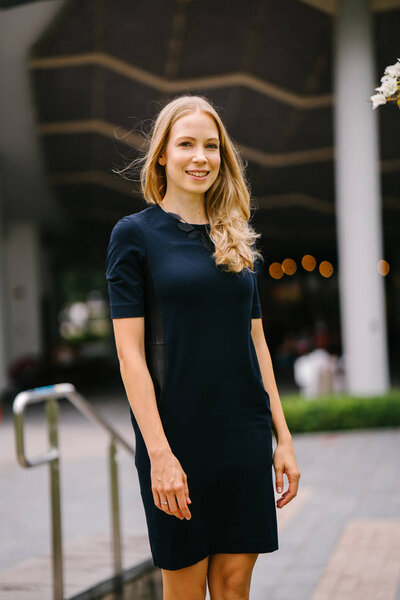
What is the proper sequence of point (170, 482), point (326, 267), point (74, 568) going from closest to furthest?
point (170, 482) → point (74, 568) → point (326, 267)

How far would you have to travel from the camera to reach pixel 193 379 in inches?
83.5

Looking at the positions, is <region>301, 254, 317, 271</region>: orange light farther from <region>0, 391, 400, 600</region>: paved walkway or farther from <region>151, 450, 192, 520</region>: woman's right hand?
<region>151, 450, 192, 520</region>: woman's right hand

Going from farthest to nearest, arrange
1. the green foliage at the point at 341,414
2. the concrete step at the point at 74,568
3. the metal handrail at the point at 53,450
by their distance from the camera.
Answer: the green foliage at the point at 341,414 < the concrete step at the point at 74,568 < the metal handrail at the point at 53,450

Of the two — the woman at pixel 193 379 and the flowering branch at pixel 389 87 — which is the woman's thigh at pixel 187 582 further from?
the flowering branch at pixel 389 87

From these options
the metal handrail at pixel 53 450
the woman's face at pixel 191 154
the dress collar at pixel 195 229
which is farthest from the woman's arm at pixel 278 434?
the metal handrail at pixel 53 450

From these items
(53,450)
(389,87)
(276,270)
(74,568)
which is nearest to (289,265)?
(276,270)

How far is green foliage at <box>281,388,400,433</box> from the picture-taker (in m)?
10.6

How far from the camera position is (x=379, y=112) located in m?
14.1

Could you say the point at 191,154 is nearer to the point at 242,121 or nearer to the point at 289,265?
the point at 242,121

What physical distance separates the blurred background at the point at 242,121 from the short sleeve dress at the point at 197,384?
354cm

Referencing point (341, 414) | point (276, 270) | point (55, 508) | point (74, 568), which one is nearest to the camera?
point (55, 508)

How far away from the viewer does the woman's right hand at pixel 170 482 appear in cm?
203

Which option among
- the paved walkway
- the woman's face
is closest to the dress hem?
the woman's face

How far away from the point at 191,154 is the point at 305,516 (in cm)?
438
